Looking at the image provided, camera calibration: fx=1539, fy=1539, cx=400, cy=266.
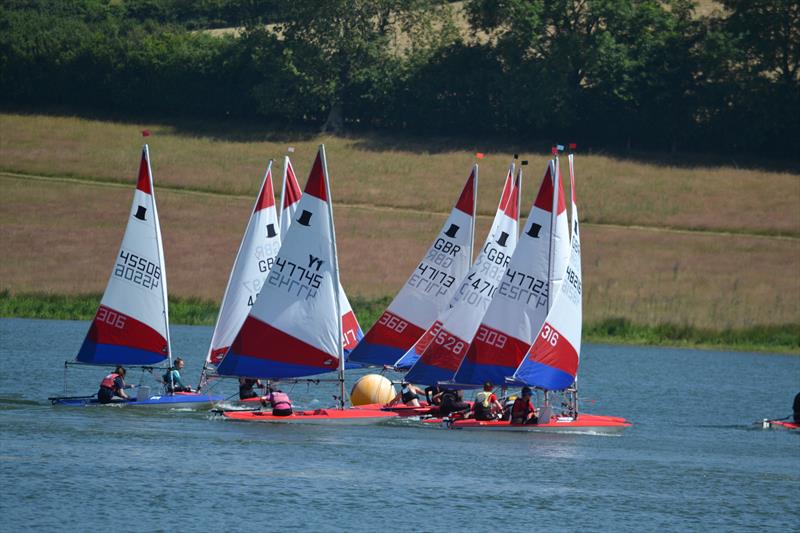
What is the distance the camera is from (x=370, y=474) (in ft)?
129

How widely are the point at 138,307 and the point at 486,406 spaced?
11650 millimetres

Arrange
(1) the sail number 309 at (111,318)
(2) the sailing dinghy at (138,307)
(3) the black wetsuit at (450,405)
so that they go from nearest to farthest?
(3) the black wetsuit at (450,405) → (2) the sailing dinghy at (138,307) → (1) the sail number 309 at (111,318)

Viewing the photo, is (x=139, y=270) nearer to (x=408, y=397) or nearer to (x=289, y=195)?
(x=289, y=195)

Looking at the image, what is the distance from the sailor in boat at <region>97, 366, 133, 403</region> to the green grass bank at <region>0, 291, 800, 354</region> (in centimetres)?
3454

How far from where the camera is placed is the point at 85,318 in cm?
8319

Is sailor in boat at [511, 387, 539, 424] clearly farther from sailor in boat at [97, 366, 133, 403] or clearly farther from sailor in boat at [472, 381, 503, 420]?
sailor in boat at [97, 366, 133, 403]

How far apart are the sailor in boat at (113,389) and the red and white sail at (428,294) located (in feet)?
29.0

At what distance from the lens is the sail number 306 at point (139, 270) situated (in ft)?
162

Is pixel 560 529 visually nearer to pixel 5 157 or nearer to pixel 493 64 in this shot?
pixel 5 157

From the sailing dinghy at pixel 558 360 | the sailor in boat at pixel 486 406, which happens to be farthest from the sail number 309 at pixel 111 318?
the sailor in boat at pixel 486 406

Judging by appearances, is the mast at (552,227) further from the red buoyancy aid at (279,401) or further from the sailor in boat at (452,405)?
the red buoyancy aid at (279,401)

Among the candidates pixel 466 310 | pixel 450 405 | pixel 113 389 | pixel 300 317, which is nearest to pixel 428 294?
pixel 466 310

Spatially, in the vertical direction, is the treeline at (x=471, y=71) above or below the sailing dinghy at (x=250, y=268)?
above

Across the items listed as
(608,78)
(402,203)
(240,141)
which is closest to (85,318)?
(402,203)
